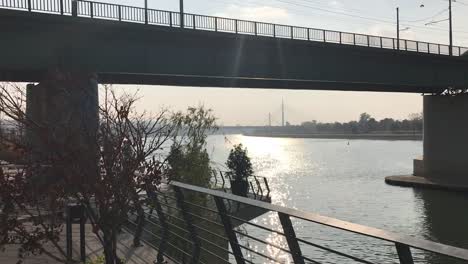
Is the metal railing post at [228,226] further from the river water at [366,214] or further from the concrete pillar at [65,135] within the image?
the river water at [366,214]

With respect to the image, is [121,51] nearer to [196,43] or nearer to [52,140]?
[196,43]

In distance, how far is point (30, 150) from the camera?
5172 millimetres

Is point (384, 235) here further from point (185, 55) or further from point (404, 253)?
point (185, 55)

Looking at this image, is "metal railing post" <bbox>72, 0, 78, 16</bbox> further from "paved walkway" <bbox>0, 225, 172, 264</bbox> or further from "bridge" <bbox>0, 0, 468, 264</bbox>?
"paved walkway" <bbox>0, 225, 172, 264</bbox>

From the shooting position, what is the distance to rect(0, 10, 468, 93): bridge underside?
2547 centimetres

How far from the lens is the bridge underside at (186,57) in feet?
83.6

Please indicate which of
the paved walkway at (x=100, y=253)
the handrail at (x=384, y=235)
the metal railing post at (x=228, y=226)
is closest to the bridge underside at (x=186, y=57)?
the paved walkway at (x=100, y=253)

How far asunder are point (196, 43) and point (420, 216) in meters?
15.5

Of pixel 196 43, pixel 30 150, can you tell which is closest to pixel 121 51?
pixel 196 43

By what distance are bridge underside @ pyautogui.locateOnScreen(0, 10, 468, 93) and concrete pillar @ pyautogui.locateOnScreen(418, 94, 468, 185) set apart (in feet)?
22.4

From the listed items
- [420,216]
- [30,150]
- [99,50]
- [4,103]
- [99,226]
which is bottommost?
[420,216]

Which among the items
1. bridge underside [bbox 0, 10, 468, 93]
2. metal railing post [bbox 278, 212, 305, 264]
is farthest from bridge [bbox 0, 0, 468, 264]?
metal railing post [bbox 278, 212, 305, 264]

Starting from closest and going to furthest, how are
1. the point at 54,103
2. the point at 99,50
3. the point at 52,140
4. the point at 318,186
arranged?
the point at 52,140
the point at 54,103
the point at 99,50
the point at 318,186

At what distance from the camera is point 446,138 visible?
50.7 m
